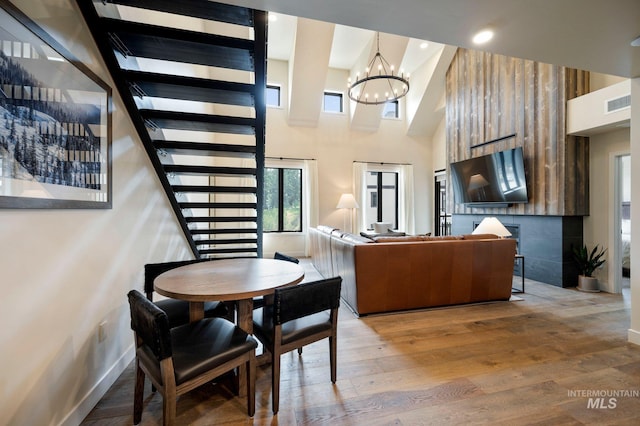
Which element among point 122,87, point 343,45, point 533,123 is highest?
point 343,45

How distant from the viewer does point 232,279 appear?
1.72 metres

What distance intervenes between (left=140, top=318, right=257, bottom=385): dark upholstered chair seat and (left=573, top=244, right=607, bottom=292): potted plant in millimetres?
4730

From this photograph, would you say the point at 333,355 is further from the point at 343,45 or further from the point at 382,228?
the point at 343,45

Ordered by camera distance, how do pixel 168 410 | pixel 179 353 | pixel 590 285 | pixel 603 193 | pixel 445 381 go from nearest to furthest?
1. pixel 168 410
2. pixel 179 353
3. pixel 445 381
4. pixel 590 285
5. pixel 603 193

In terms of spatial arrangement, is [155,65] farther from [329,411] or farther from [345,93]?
[345,93]

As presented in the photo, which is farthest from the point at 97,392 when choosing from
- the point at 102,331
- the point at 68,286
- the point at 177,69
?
the point at 177,69

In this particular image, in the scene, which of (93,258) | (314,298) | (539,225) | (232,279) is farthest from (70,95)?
(539,225)

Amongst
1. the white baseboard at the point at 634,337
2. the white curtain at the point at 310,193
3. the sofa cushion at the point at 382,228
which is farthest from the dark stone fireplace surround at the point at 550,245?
the white curtain at the point at 310,193

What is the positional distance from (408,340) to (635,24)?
2.69 m

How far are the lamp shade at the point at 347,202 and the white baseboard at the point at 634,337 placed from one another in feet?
15.9

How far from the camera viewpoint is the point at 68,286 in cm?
143

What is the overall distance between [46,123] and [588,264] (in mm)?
5840

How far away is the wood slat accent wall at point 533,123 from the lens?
3.94 metres

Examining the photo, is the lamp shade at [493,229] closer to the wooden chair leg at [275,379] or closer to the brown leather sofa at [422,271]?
the brown leather sofa at [422,271]
